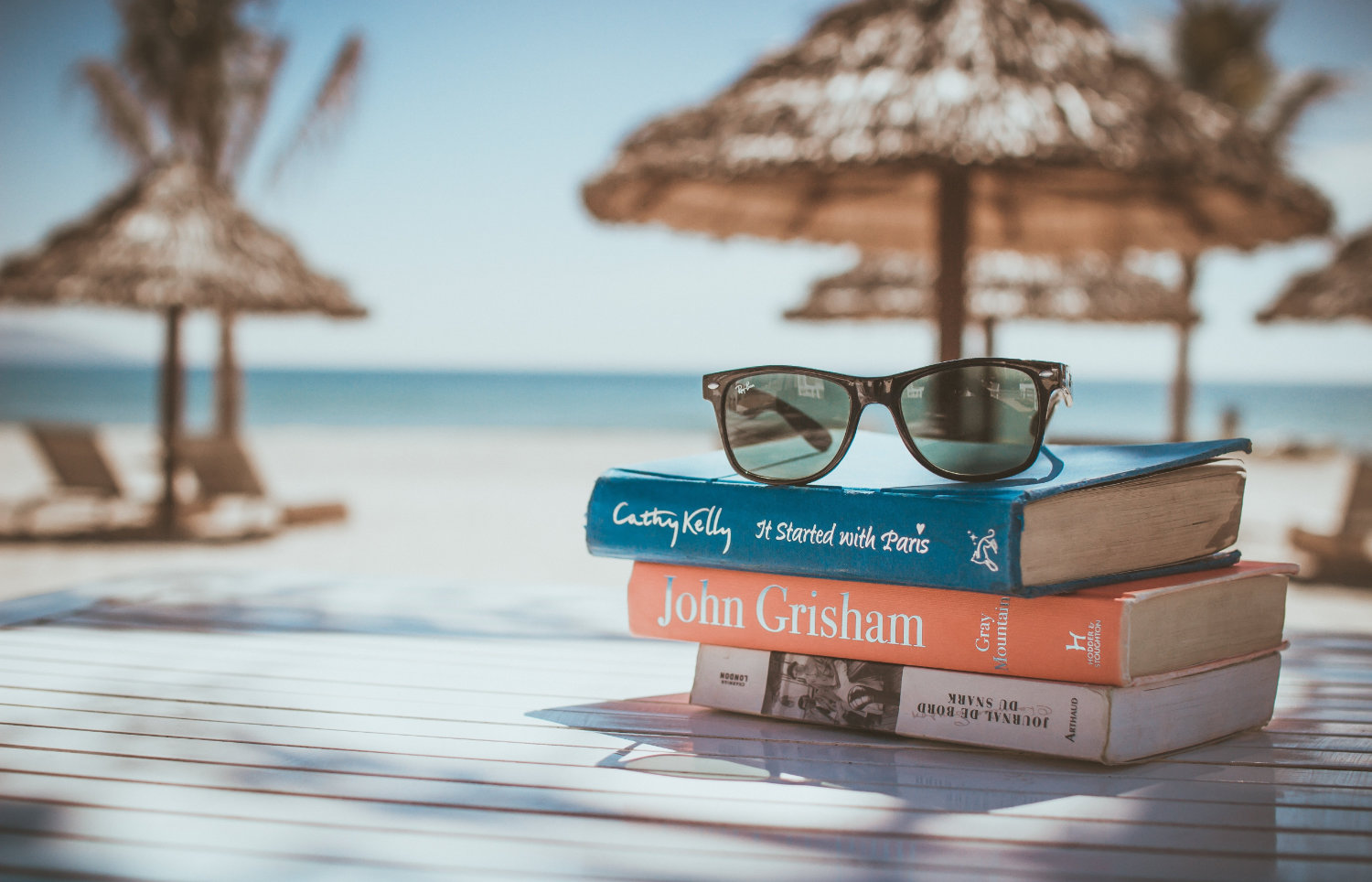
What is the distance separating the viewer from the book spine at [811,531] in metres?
0.93

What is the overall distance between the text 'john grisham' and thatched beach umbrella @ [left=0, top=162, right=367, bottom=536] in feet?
23.9

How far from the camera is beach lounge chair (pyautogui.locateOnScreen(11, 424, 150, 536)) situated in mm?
7590

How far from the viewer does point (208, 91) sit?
37.2 ft

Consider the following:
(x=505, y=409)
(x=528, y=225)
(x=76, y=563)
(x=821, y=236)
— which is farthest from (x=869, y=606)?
(x=528, y=225)

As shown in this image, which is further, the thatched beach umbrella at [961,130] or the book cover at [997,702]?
the thatched beach umbrella at [961,130]

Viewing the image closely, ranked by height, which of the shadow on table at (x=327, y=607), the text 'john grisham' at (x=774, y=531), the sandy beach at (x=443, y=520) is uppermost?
the text 'john grisham' at (x=774, y=531)

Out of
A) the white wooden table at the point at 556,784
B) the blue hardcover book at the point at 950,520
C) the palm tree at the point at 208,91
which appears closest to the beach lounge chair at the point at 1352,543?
the white wooden table at the point at 556,784

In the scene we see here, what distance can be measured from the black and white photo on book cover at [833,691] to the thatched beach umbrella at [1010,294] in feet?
26.4

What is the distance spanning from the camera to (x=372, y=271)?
53312 mm

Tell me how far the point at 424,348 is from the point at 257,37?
4772 centimetres

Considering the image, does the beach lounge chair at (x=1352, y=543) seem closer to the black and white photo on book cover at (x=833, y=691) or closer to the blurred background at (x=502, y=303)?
the blurred background at (x=502, y=303)

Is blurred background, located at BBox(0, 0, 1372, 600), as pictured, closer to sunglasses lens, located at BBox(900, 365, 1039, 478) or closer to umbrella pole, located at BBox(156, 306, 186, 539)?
umbrella pole, located at BBox(156, 306, 186, 539)

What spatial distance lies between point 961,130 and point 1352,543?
18.0ft

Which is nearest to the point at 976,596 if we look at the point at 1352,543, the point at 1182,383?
the point at 1352,543
